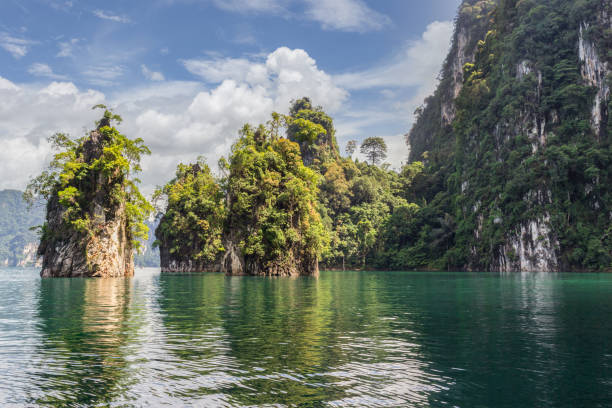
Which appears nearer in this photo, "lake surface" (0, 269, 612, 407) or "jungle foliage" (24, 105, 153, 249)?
"lake surface" (0, 269, 612, 407)

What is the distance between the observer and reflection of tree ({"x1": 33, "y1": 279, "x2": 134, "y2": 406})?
23.4 ft

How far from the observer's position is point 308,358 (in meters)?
9.38

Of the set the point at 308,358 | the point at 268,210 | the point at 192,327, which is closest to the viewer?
the point at 308,358

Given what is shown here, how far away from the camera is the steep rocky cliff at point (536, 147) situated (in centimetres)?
6981

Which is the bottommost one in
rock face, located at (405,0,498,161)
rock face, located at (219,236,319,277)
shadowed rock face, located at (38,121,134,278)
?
rock face, located at (219,236,319,277)

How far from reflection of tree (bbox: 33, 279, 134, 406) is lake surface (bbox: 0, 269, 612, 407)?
0.10 feet

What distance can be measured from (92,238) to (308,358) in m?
45.6

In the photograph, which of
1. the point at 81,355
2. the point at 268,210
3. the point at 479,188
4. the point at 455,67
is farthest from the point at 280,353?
the point at 455,67

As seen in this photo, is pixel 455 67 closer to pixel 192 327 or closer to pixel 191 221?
pixel 191 221

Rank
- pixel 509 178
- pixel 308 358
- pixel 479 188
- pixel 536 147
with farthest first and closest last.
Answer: pixel 479 188
pixel 509 178
pixel 536 147
pixel 308 358

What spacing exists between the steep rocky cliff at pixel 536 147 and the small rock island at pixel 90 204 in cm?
5537

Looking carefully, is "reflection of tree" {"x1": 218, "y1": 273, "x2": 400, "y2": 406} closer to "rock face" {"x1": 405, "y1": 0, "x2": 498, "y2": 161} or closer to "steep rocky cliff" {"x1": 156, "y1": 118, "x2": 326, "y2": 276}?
"steep rocky cliff" {"x1": 156, "y1": 118, "x2": 326, "y2": 276}

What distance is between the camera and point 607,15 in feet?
242

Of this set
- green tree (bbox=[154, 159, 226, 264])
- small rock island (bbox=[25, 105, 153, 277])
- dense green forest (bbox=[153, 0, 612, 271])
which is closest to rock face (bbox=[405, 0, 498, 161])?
dense green forest (bbox=[153, 0, 612, 271])
